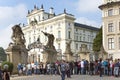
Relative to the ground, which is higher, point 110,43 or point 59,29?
point 59,29

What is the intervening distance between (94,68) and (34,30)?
7351 cm

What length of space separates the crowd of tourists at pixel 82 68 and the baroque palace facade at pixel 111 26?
28030 mm

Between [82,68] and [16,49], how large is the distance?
6507 millimetres

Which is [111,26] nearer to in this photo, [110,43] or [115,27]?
[115,27]

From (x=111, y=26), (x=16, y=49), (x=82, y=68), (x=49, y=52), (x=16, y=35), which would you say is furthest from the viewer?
(x=111, y=26)

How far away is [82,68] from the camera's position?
29.0 meters

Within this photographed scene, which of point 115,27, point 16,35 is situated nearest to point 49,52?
point 16,35

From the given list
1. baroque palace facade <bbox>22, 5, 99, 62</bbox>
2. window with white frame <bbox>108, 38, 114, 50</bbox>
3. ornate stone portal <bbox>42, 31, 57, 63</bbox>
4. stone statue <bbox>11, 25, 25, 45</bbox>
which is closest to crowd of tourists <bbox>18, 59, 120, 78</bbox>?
ornate stone portal <bbox>42, 31, 57, 63</bbox>

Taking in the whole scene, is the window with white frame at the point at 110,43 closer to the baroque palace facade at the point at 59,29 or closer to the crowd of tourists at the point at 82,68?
the baroque palace facade at the point at 59,29

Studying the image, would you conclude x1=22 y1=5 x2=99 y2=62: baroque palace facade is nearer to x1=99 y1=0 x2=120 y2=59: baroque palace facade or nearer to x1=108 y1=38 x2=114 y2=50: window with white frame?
x1=99 y1=0 x2=120 y2=59: baroque palace facade

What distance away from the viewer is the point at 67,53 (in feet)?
134

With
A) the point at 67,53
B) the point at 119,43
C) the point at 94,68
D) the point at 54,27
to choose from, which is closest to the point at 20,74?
the point at 94,68

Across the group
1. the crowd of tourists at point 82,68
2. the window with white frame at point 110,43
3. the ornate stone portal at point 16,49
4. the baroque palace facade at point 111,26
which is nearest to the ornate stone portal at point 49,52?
the crowd of tourists at point 82,68

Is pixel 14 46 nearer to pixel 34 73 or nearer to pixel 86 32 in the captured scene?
pixel 34 73
